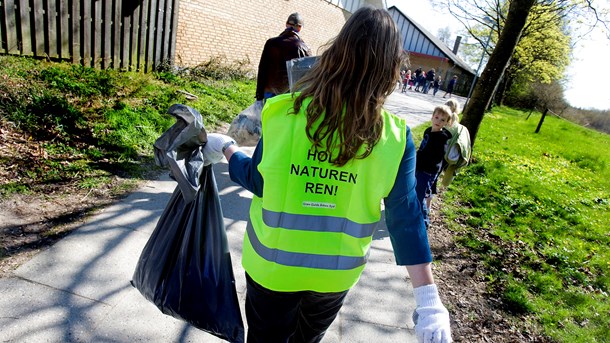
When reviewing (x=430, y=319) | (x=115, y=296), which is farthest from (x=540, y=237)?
(x=115, y=296)

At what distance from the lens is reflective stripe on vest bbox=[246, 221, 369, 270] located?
1419mm

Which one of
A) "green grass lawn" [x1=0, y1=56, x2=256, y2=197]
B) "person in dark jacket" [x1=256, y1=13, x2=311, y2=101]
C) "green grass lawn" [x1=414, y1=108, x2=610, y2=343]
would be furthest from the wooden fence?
"green grass lawn" [x1=414, y1=108, x2=610, y2=343]

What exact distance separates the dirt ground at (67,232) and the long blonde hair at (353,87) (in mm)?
2400

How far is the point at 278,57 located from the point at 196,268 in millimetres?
3690

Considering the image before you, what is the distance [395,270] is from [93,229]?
2733 mm

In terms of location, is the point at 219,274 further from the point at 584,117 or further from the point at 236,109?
the point at 584,117

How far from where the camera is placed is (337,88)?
1310 mm

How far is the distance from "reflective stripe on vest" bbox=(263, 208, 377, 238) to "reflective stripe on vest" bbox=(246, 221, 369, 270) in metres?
0.10

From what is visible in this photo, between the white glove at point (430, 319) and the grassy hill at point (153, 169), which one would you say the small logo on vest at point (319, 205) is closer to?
the white glove at point (430, 319)

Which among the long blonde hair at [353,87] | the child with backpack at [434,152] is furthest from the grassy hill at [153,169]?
the long blonde hair at [353,87]

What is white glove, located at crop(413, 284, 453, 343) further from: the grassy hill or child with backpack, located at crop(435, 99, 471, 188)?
child with backpack, located at crop(435, 99, 471, 188)

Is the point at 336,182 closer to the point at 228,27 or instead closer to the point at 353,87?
the point at 353,87

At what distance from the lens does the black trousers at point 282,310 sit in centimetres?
152

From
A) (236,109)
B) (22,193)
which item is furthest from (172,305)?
(236,109)
